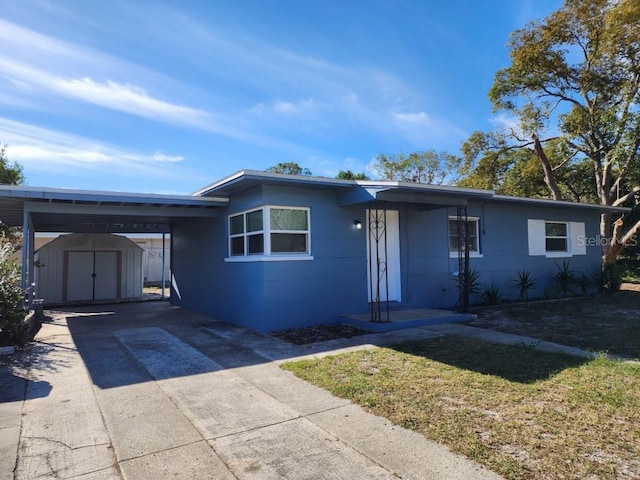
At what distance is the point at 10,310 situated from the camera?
21.5 ft

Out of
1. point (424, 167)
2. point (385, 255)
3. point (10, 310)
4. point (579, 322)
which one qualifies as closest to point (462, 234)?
point (385, 255)

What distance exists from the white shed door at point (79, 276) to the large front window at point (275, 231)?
9.45 metres

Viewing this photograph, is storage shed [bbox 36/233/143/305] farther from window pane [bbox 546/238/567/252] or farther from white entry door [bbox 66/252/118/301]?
window pane [bbox 546/238/567/252]

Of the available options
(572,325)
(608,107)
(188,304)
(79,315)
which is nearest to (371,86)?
(608,107)

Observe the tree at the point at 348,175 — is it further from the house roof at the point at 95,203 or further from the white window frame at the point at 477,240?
the house roof at the point at 95,203

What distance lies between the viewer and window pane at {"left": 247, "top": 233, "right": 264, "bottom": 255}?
8227mm

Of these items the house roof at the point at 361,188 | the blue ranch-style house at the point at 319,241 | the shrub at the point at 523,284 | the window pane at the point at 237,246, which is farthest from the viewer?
the shrub at the point at 523,284

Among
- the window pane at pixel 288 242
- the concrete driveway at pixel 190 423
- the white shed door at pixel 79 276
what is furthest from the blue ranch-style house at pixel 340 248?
the white shed door at pixel 79 276

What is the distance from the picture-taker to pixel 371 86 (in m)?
17.2

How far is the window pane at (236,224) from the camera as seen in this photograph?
9094 mm

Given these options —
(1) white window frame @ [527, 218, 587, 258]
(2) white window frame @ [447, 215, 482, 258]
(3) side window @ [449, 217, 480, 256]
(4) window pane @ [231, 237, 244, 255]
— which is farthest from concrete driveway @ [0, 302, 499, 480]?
(1) white window frame @ [527, 218, 587, 258]

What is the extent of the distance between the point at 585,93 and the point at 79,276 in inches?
869

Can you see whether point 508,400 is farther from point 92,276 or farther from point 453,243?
point 92,276

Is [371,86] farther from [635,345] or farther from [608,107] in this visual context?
[635,345]
